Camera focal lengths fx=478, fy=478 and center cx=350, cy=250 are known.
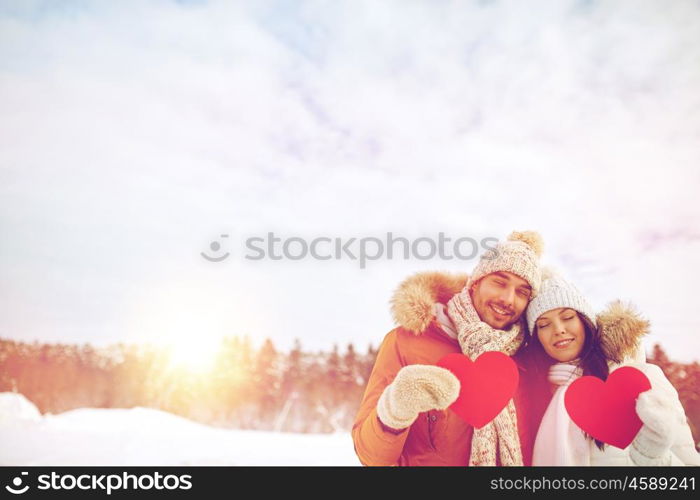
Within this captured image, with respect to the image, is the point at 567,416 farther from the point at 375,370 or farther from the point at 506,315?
the point at 375,370

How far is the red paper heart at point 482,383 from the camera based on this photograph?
156 cm

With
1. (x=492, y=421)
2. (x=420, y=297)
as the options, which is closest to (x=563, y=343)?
(x=492, y=421)

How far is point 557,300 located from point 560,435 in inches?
17.5

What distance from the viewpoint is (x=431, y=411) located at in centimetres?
163

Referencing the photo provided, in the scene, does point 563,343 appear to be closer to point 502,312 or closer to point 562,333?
point 562,333

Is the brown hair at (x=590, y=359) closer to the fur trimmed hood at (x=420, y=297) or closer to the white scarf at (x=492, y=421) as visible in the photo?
the white scarf at (x=492, y=421)

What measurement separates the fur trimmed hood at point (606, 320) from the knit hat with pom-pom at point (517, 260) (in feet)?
0.73

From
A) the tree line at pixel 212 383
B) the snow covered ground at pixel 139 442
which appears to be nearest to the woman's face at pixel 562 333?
the snow covered ground at pixel 139 442

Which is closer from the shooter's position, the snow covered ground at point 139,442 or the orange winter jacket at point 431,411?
the orange winter jacket at point 431,411

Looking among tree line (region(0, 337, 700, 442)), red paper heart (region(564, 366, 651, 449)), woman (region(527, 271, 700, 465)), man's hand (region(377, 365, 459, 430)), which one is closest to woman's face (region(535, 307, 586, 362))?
woman (region(527, 271, 700, 465))

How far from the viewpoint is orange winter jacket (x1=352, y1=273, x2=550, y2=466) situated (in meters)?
1.62

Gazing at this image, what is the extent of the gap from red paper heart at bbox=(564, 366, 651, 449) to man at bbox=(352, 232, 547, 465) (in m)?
0.14
